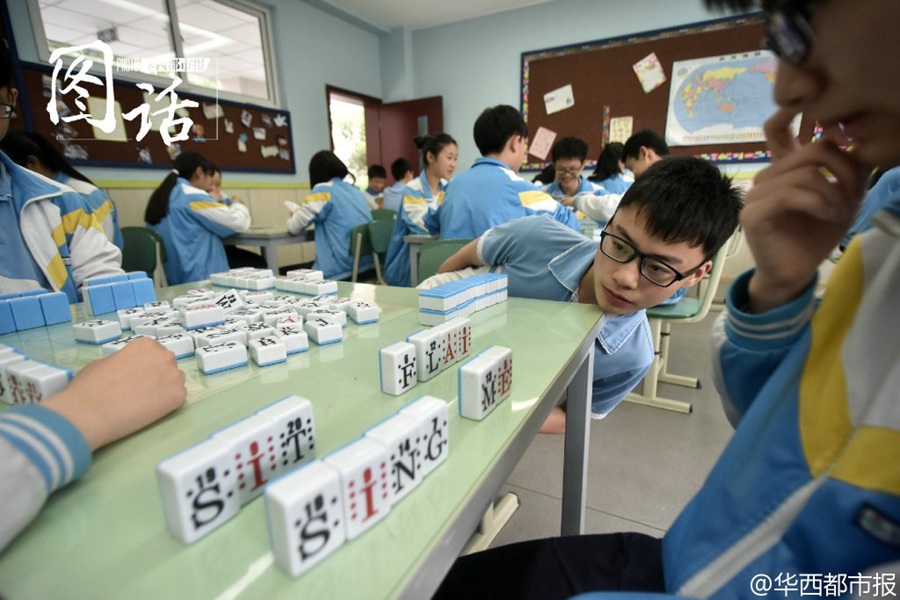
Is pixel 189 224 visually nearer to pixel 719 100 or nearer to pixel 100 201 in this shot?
pixel 100 201

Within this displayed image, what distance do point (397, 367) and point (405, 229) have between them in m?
2.56

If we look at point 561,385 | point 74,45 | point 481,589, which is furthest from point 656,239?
point 74,45

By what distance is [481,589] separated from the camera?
61 cm

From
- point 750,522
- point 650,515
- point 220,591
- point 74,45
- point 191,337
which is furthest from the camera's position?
point 74,45

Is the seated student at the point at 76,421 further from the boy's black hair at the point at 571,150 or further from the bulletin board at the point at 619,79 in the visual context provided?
the bulletin board at the point at 619,79

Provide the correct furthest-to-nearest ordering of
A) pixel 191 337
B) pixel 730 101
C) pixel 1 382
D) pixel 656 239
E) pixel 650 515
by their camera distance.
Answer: pixel 730 101 < pixel 650 515 < pixel 656 239 < pixel 191 337 < pixel 1 382

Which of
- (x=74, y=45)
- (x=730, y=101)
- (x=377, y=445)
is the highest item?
(x=74, y=45)

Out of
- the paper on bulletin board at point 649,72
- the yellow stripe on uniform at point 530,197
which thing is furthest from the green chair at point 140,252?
the paper on bulletin board at point 649,72

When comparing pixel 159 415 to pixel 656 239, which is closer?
pixel 159 415

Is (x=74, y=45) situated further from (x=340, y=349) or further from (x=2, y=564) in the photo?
(x=2, y=564)

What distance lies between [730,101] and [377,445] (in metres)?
5.32

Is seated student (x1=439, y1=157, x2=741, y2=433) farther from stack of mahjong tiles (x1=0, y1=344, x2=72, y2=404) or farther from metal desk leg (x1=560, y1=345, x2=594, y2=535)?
stack of mahjong tiles (x1=0, y1=344, x2=72, y2=404)

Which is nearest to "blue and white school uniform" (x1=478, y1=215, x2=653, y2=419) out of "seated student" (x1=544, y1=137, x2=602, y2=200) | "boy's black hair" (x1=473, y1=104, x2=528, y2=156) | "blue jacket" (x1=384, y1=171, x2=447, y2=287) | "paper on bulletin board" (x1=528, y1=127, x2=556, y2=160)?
"boy's black hair" (x1=473, y1=104, x2=528, y2=156)

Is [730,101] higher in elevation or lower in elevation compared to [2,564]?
higher
